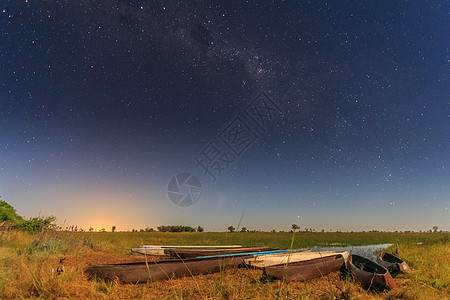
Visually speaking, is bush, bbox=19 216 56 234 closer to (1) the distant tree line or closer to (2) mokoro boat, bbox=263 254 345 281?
(1) the distant tree line

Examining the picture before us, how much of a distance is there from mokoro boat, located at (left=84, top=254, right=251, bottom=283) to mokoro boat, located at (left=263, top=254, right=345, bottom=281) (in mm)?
1492

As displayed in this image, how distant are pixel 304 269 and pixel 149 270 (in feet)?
15.6

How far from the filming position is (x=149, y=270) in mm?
6672

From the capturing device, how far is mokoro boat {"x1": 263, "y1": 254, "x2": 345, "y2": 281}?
23.8ft

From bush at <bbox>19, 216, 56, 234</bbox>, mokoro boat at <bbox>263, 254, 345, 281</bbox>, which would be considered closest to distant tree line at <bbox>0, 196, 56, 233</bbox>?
bush at <bbox>19, 216, 56, 234</bbox>

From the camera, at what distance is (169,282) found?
704cm

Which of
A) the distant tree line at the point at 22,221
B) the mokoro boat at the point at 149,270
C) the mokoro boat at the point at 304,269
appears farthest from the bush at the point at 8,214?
the mokoro boat at the point at 304,269

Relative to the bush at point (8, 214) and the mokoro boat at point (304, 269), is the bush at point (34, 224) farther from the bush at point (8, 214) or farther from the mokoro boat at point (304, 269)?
the mokoro boat at point (304, 269)

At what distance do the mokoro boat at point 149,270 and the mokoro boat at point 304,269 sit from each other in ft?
4.89

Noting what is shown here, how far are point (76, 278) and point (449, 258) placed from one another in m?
14.7

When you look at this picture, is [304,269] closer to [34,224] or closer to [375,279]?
[375,279]

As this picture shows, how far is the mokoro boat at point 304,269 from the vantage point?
7258 millimetres

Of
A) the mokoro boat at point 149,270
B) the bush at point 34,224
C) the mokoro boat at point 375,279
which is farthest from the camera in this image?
the bush at point 34,224

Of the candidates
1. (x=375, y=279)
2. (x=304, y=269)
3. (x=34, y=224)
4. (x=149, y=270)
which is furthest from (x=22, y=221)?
(x=375, y=279)
